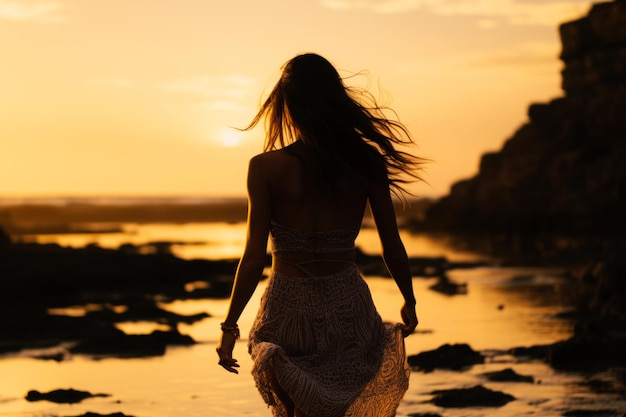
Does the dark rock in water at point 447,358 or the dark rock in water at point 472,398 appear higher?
the dark rock in water at point 447,358

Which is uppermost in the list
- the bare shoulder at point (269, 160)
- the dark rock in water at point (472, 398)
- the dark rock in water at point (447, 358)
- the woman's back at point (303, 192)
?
the bare shoulder at point (269, 160)

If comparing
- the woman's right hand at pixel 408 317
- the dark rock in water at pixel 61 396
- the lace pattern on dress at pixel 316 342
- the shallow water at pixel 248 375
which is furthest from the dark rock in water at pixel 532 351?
the lace pattern on dress at pixel 316 342

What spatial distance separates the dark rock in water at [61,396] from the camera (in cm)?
1289

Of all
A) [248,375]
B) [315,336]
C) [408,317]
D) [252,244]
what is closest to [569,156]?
[248,375]

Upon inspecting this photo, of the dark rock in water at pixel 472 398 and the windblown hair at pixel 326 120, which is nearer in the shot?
→ the windblown hair at pixel 326 120

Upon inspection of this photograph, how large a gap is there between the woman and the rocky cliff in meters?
58.7

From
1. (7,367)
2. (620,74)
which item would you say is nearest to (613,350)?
(7,367)

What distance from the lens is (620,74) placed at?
77.1 metres

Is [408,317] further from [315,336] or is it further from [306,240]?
[306,240]

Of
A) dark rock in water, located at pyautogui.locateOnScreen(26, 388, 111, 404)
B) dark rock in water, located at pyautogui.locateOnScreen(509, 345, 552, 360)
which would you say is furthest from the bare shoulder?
dark rock in water, located at pyautogui.locateOnScreen(509, 345, 552, 360)

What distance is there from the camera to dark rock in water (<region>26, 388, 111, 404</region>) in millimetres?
12891

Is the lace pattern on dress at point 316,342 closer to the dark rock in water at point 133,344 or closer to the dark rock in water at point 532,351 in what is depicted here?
the dark rock in water at point 532,351

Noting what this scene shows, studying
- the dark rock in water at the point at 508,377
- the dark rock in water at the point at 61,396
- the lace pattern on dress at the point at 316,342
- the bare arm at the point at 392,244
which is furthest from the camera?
the dark rock in water at the point at 508,377

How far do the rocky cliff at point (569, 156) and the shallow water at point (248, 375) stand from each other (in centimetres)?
4247
